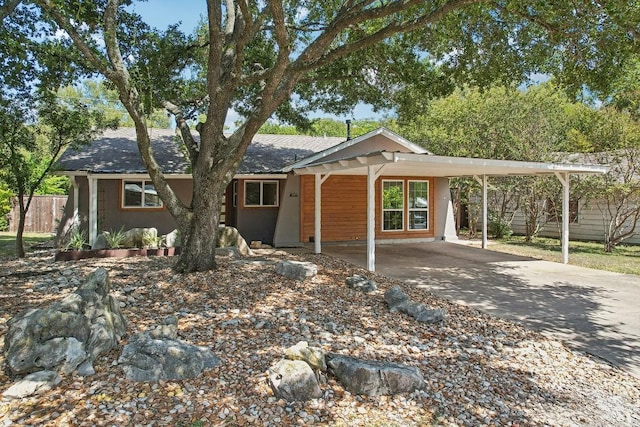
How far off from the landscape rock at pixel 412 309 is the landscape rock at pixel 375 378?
1747mm

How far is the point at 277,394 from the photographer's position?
352 centimetres

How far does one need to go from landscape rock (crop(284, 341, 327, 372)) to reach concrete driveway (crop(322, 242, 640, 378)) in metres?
3.19

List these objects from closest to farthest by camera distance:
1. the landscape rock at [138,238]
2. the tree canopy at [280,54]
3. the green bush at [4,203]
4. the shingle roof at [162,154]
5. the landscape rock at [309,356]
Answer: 1. the landscape rock at [309,356]
2. the tree canopy at [280,54]
3. the landscape rock at [138,238]
4. the shingle roof at [162,154]
5. the green bush at [4,203]

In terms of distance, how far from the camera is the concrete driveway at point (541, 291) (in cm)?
543

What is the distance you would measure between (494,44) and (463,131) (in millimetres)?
8377

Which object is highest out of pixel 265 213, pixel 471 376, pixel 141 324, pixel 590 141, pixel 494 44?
pixel 494 44

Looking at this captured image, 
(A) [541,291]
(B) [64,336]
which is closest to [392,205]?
(A) [541,291]

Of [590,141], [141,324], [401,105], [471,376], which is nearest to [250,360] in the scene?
[141,324]

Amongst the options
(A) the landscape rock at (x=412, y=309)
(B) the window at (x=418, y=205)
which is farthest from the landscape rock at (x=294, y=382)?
(B) the window at (x=418, y=205)

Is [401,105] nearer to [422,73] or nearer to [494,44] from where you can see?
[422,73]

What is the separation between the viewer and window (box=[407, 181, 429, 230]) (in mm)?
15336

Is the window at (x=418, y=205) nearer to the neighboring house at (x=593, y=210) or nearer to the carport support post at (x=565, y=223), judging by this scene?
the neighboring house at (x=593, y=210)

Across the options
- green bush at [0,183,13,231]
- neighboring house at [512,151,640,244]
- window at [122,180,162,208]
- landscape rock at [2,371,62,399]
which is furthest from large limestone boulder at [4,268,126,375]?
green bush at [0,183,13,231]

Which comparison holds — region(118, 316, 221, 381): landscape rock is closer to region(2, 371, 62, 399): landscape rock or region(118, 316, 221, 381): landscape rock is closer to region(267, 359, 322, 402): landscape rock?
region(2, 371, 62, 399): landscape rock
